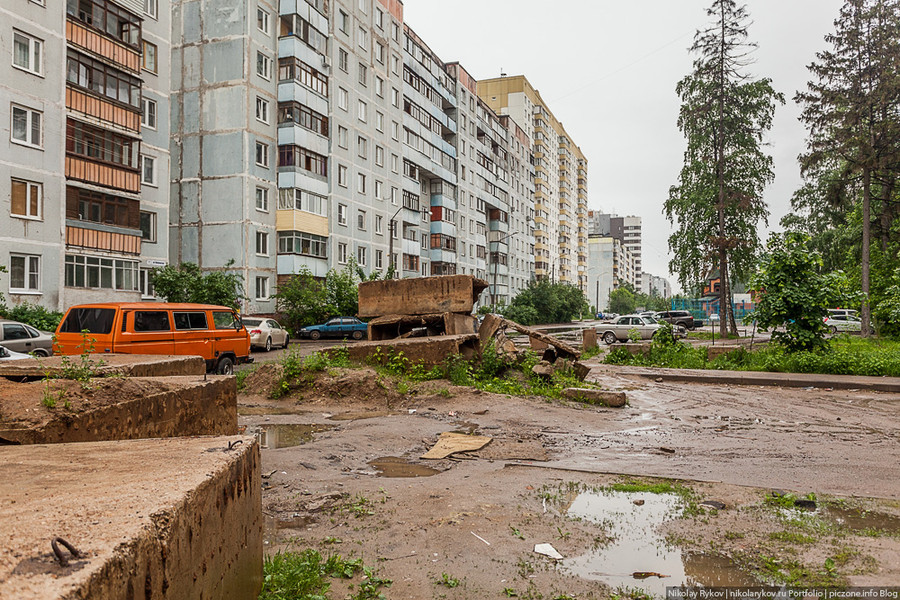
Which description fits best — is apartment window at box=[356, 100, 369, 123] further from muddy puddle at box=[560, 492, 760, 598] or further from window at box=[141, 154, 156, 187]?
muddy puddle at box=[560, 492, 760, 598]

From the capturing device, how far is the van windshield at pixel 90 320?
1229cm

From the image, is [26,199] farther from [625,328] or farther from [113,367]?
[625,328]

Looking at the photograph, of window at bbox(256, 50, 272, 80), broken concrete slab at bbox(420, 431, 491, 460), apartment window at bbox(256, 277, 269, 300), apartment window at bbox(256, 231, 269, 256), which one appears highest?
window at bbox(256, 50, 272, 80)

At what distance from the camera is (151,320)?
1295 centimetres

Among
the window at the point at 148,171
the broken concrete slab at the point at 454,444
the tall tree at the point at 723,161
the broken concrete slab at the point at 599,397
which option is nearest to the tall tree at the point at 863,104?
the tall tree at the point at 723,161

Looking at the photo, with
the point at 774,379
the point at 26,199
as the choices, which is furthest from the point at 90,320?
the point at 774,379

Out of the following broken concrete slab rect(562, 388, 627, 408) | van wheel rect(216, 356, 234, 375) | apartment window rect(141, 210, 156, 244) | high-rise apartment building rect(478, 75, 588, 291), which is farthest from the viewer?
high-rise apartment building rect(478, 75, 588, 291)

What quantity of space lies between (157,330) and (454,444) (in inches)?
319

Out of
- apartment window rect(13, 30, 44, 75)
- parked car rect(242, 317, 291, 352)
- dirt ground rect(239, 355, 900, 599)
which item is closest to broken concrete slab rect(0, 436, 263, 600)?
dirt ground rect(239, 355, 900, 599)

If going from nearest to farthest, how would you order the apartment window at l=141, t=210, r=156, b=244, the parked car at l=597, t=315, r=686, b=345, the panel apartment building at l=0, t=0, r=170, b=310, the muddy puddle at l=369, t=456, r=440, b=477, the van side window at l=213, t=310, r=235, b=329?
the muddy puddle at l=369, t=456, r=440, b=477
the van side window at l=213, t=310, r=235, b=329
the panel apartment building at l=0, t=0, r=170, b=310
the apartment window at l=141, t=210, r=156, b=244
the parked car at l=597, t=315, r=686, b=345

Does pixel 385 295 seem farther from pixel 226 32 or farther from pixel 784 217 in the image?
pixel 784 217

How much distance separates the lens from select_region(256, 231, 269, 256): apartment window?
33.5 metres

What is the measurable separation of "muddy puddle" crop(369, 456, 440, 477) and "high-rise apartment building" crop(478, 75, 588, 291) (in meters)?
82.2

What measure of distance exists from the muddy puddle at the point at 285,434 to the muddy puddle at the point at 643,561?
4.35m
